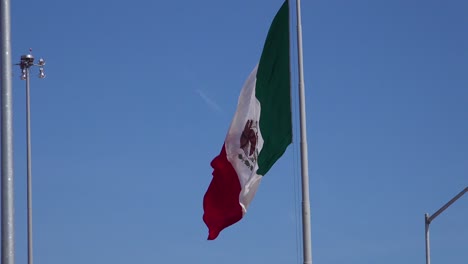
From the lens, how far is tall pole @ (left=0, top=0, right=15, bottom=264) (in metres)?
10.9

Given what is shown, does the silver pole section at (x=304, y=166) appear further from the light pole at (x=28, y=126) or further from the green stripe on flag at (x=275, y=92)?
the light pole at (x=28, y=126)

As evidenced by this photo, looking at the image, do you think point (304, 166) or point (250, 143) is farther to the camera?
point (250, 143)

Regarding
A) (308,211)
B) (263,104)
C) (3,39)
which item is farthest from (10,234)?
(263,104)

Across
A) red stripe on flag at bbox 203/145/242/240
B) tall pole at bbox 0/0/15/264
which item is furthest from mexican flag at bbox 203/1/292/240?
tall pole at bbox 0/0/15/264

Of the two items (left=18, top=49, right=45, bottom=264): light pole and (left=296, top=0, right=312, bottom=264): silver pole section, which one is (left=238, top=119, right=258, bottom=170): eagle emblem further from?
(left=18, top=49, right=45, bottom=264): light pole

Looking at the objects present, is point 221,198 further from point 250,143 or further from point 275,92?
point 275,92

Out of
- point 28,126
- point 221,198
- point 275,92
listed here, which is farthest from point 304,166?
point 28,126

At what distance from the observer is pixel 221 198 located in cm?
1944

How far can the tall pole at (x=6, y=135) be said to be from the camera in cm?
1086

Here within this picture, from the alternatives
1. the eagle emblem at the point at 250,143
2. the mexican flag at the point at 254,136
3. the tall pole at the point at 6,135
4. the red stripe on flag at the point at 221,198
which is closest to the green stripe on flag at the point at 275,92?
the mexican flag at the point at 254,136

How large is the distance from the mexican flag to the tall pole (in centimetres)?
713

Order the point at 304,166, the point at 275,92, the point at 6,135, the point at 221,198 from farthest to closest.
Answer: the point at 221,198, the point at 275,92, the point at 304,166, the point at 6,135

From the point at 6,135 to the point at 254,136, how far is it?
8021mm

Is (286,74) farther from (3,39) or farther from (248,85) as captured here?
(3,39)
